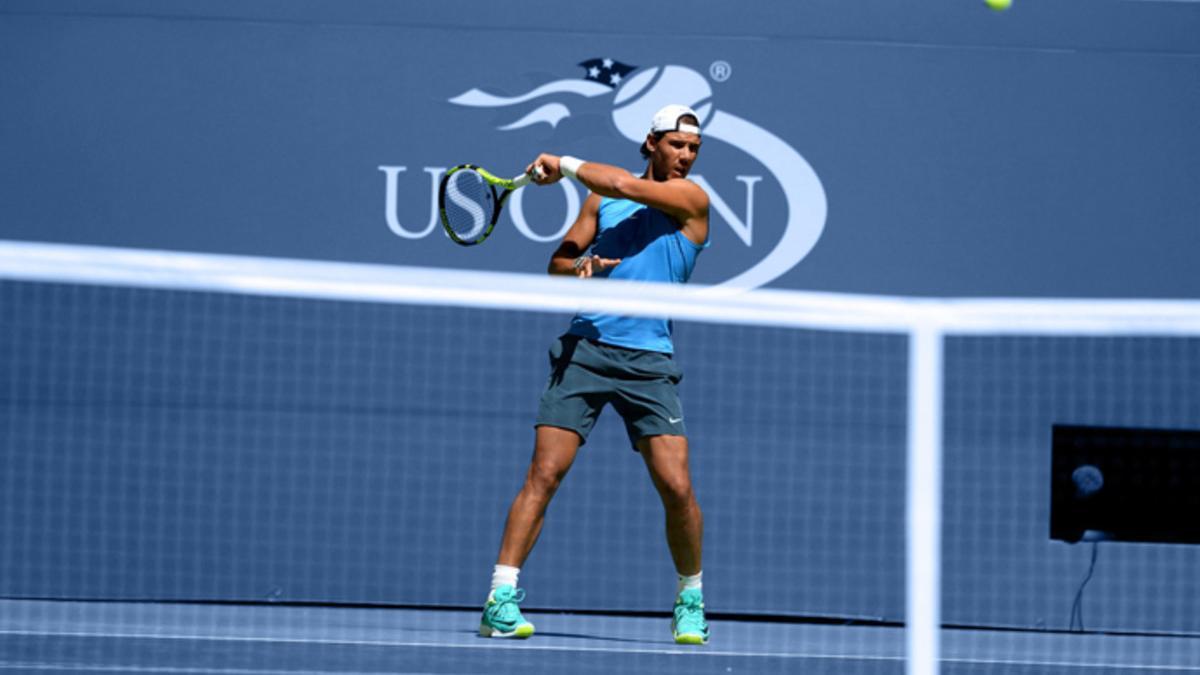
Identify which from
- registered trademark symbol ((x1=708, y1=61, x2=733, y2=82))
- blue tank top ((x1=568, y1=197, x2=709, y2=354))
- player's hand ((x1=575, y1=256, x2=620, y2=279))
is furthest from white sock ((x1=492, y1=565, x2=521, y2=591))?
registered trademark symbol ((x1=708, y1=61, x2=733, y2=82))

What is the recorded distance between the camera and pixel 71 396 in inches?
237

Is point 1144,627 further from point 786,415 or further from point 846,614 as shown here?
point 786,415

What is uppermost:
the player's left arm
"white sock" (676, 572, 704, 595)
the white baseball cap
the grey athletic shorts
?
the white baseball cap

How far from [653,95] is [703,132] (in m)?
0.22

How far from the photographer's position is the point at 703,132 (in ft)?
19.9

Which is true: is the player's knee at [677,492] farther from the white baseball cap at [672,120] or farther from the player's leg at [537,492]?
the white baseball cap at [672,120]

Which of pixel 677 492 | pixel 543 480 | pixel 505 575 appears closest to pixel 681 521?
pixel 677 492

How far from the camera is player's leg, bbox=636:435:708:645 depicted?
16.0 feet

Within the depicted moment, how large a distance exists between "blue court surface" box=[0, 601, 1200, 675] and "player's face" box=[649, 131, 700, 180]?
4.70ft

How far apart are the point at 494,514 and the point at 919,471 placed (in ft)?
9.24

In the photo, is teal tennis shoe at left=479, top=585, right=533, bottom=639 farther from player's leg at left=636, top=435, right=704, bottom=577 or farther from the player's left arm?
the player's left arm

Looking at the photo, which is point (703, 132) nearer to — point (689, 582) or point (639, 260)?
point (639, 260)

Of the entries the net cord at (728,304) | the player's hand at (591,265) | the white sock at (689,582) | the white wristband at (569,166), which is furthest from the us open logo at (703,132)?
the net cord at (728,304)

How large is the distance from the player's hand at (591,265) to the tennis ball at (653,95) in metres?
1.22
